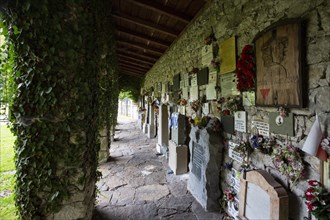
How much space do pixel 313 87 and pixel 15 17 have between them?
2.50 meters

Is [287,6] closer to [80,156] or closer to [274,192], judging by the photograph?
[274,192]

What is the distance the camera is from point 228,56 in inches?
94.9

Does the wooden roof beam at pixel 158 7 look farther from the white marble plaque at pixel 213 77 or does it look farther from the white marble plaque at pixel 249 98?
the white marble plaque at pixel 249 98

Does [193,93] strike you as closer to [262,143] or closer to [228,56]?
[228,56]

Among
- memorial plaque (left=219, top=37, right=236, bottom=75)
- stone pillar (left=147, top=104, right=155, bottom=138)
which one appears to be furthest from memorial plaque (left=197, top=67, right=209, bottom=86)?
stone pillar (left=147, top=104, right=155, bottom=138)

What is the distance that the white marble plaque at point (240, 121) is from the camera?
213 centimetres

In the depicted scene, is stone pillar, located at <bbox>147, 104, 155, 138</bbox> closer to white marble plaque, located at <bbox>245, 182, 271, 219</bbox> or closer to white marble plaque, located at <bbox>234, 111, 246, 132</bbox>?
white marble plaque, located at <bbox>234, 111, 246, 132</bbox>

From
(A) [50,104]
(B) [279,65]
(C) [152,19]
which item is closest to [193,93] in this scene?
(C) [152,19]

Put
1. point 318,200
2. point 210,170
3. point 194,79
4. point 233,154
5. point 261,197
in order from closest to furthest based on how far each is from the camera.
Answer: point 318,200, point 261,197, point 233,154, point 210,170, point 194,79

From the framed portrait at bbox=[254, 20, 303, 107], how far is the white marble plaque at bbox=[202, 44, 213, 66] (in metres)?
0.99

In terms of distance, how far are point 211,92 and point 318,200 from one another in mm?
1826

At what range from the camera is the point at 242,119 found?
2.16 metres

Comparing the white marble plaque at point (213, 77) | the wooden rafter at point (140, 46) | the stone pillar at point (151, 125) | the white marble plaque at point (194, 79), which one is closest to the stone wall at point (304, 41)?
the white marble plaque at point (213, 77)

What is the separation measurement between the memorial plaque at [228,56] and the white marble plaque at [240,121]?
527mm
